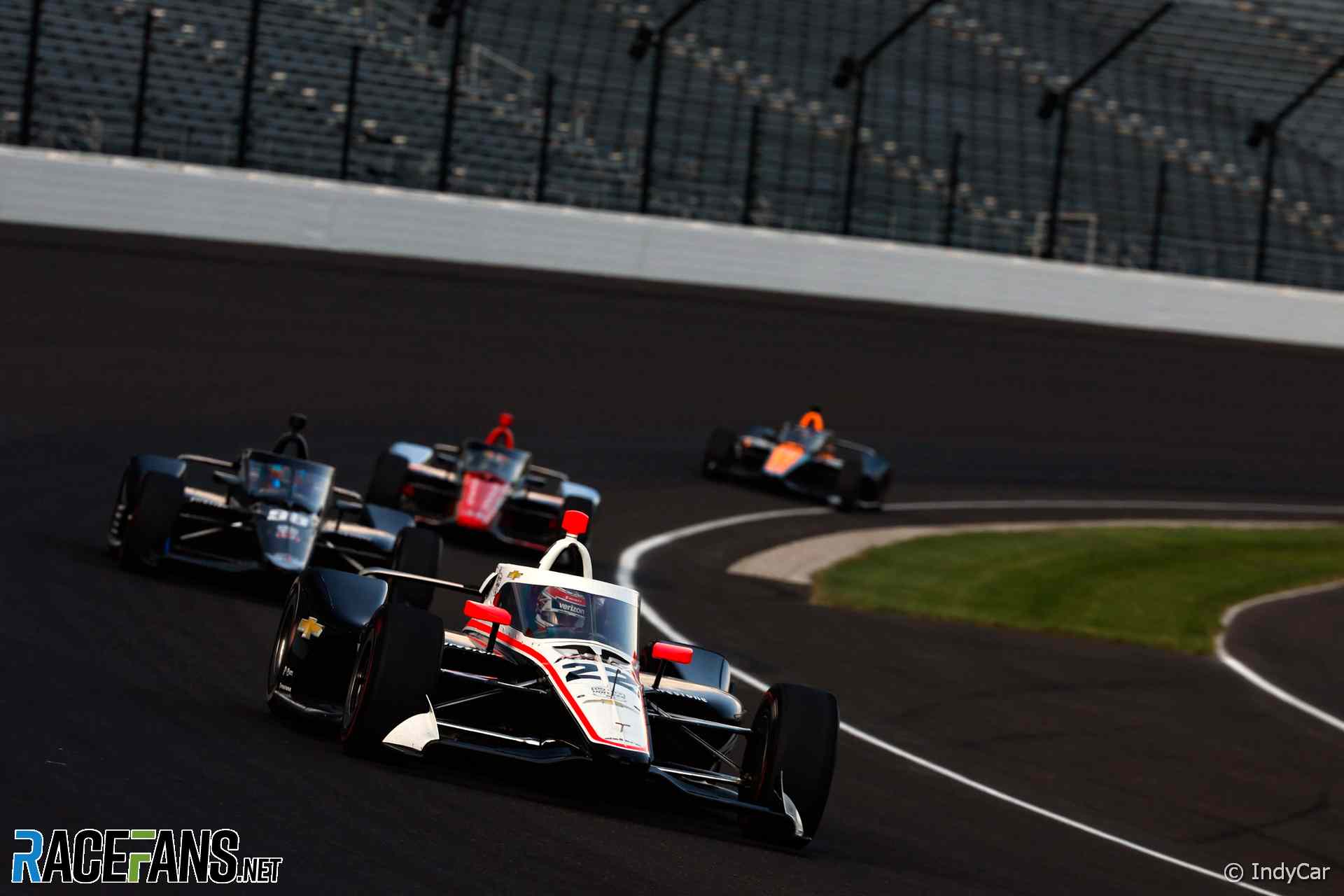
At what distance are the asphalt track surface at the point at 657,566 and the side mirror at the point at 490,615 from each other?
2.17 ft

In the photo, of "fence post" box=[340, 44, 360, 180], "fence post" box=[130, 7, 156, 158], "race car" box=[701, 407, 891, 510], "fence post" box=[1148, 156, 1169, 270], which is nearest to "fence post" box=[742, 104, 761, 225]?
"fence post" box=[340, 44, 360, 180]

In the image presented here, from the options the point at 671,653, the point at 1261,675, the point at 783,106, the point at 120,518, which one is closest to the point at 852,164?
the point at 783,106

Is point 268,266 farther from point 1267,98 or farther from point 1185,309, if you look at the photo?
point 1267,98

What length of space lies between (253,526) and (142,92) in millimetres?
17115

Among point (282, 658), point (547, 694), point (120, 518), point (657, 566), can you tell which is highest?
point (547, 694)

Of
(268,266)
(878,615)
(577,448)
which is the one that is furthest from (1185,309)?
(878,615)

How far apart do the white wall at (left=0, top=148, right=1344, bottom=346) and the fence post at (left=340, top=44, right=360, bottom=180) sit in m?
0.72

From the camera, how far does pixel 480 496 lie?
1803 centimetres

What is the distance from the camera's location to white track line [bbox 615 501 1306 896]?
10539mm

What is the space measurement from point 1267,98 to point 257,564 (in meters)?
35.1

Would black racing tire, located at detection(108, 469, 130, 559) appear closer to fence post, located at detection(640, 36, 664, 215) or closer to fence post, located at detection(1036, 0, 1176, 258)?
fence post, located at detection(640, 36, 664, 215)

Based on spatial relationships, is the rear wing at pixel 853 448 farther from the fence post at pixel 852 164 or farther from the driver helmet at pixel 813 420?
the fence post at pixel 852 164

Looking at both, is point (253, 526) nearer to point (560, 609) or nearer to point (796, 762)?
point (560, 609)

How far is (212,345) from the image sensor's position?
2550cm
